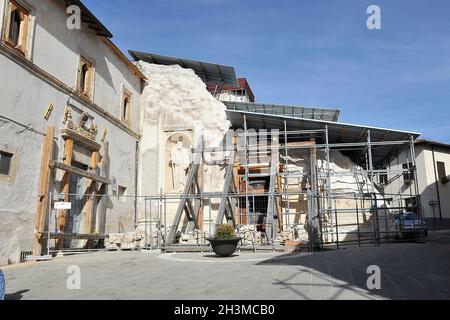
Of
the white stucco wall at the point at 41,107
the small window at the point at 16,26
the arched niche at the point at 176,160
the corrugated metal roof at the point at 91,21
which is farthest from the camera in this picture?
the arched niche at the point at 176,160

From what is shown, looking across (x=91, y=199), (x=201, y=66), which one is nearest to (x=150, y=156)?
(x=91, y=199)

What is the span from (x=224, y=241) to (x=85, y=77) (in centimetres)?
993

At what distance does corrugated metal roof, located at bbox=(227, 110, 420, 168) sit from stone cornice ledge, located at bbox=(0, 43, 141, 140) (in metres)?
5.96

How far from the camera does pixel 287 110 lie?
23.5 m

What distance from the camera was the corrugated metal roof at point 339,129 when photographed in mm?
19812

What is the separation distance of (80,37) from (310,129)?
11832 mm

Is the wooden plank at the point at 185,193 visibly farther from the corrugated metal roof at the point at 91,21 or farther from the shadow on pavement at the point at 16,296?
the shadow on pavement at the point at 16,296

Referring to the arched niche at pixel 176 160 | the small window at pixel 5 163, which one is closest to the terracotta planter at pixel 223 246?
the small window at pixel 5 163

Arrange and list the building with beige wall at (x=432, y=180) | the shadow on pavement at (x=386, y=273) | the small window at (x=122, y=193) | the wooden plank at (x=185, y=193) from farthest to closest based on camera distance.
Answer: the building with beige wall at (x=432, y=180) → the small window at (x=122, y=193) → the wooden plank at (x=185, y=193) → the shadow on pavement at (x=386, y=273)

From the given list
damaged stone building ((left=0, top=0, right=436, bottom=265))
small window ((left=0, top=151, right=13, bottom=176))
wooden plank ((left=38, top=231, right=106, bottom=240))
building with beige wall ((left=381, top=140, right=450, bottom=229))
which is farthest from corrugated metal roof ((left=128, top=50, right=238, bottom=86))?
building with beige wall ((left=381, top=140, right=450, bottom=229))

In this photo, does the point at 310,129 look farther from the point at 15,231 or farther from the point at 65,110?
the point at 15,231

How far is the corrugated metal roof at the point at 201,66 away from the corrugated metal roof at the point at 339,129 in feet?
15.2
